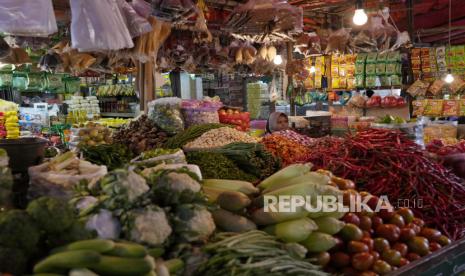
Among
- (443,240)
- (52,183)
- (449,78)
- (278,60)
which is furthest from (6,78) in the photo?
(443,240)

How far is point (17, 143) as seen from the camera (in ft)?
8.03

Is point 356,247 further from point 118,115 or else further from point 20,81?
point 20,81

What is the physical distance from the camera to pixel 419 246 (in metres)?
2.18

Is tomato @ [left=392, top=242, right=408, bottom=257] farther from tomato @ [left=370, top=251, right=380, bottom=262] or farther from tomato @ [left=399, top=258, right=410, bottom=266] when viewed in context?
tomato @ [left=370, top=251, right=380, bottom=262]

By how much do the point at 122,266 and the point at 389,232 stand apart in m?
1.37

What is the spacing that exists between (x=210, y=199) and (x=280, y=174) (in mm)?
391

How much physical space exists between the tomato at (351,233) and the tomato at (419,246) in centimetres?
31

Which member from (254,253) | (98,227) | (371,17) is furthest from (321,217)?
(371,17)

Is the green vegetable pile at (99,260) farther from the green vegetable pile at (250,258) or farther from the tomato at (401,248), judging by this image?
the tomato at (401,248)

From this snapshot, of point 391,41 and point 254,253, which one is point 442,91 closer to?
point 391,41

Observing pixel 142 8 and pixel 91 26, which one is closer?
pixel 91 26

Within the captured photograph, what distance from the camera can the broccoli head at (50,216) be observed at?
1365 millimetres

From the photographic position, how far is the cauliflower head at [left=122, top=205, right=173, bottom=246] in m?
1.48

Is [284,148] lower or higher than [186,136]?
lower
